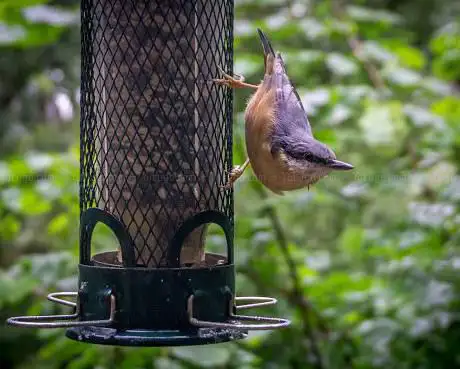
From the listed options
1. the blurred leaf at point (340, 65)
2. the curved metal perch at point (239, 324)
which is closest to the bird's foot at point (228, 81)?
the curved metal perch at point (239, 324)

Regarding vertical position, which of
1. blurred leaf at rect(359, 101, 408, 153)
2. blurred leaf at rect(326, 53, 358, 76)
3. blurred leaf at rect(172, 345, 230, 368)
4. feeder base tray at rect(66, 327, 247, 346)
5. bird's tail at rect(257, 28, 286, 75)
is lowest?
blurred leaf at rect(172, 345, 230, 368)

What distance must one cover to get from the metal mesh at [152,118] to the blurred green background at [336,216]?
705 millimetres

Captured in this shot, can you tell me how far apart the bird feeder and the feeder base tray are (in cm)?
1

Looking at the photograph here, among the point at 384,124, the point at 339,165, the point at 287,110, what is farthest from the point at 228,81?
the point at 384,124

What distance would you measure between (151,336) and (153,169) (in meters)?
0.67

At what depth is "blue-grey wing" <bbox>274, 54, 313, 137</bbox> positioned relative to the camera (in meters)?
3.26

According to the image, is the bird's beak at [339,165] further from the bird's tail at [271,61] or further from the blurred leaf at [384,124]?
the blurred leaf at [384,124]

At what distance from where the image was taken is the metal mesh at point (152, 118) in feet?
10.2

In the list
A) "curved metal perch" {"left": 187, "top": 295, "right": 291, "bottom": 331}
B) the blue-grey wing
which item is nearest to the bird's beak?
the blue-grey wing

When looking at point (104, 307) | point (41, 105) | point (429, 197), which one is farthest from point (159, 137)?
point (41, 105)

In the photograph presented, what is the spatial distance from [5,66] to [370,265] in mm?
3130

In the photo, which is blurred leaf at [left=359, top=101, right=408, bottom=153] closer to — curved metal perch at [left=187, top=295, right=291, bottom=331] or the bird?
the bird

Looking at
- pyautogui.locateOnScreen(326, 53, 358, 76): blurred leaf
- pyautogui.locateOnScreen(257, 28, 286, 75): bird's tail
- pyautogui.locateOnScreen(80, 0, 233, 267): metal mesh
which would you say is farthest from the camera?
pyautogui.locateOnScreen(326, 53, 358, 76): blurred leaf

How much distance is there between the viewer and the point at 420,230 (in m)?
4.24
